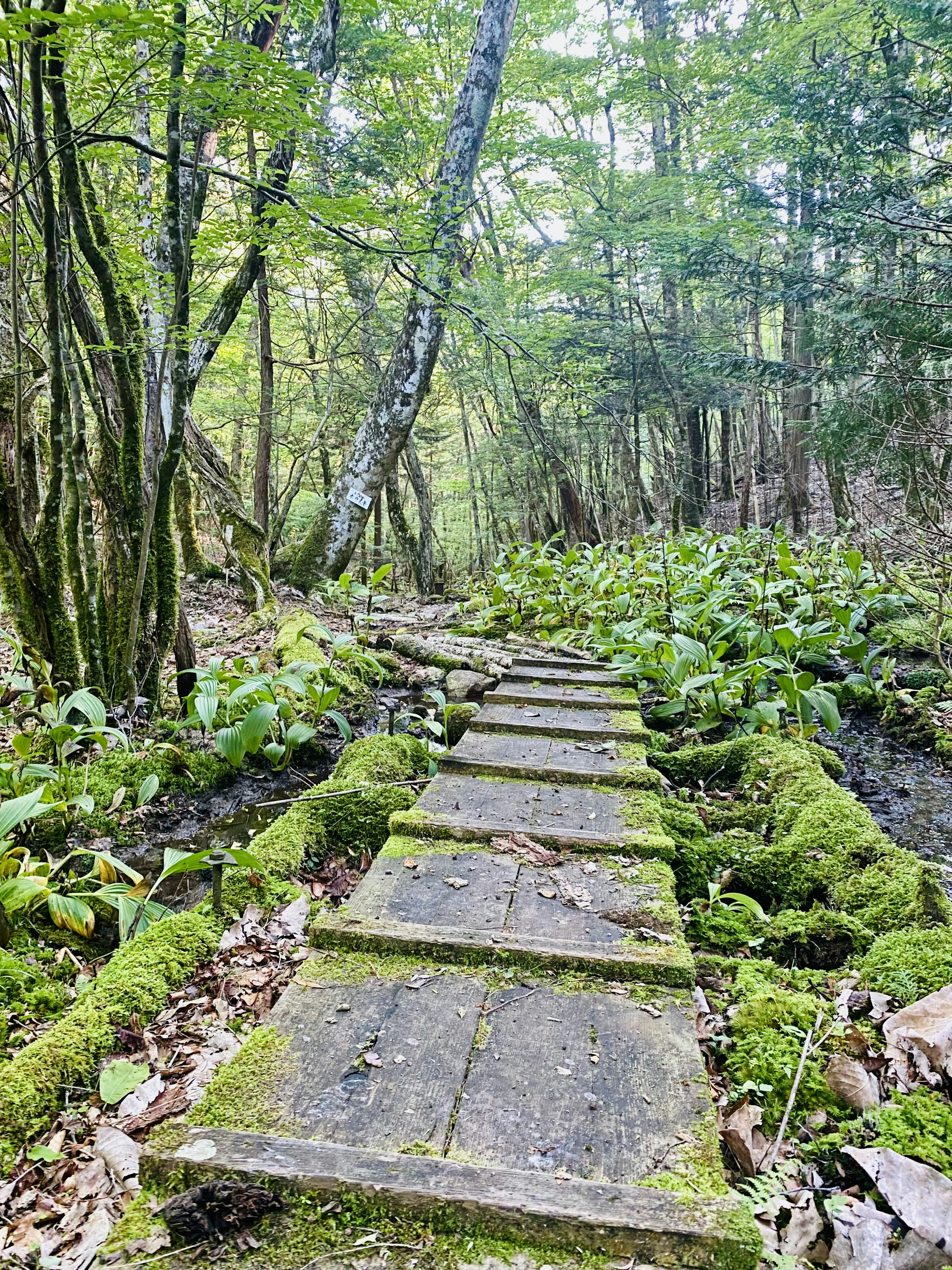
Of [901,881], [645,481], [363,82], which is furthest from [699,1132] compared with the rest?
[645,481]

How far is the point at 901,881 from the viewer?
7.30 feet

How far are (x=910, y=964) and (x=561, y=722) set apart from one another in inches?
89.9

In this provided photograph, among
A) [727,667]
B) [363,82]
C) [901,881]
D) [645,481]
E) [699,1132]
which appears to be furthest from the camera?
[645,481]

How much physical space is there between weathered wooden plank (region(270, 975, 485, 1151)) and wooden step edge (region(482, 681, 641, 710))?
2.61 meters

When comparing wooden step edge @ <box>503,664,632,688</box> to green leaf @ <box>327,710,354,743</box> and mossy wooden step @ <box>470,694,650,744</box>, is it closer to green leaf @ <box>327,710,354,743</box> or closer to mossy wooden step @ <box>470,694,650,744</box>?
mossy wooden step @ <box>470,694,650,744</box>

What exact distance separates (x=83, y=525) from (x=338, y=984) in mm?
3040

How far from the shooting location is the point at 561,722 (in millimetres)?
4035

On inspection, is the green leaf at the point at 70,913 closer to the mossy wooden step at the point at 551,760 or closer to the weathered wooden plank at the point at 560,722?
the mossy wooden step at the point at 551,760

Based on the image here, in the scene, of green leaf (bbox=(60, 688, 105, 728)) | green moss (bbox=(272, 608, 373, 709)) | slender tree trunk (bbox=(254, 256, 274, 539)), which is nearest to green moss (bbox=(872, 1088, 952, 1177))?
green leaf (bbox=(60, 688, 105, 728))

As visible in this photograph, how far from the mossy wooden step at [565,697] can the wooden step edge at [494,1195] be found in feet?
10.3

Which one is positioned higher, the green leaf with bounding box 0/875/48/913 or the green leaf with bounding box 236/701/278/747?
the green leaf with bounding box 236/701/278/747

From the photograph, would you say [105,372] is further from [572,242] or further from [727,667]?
[572,242]

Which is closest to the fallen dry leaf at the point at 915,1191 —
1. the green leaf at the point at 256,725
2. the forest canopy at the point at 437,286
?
the green leaf at the point at 256,725

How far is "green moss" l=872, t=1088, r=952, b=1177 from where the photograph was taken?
4.37 ft
